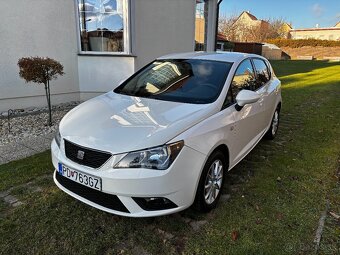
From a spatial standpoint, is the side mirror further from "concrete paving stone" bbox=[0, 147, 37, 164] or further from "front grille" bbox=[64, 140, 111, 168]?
"concrete paving stone" bbox=[0, 147, 37, 164]

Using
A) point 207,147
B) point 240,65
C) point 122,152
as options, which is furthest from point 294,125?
point 122,152

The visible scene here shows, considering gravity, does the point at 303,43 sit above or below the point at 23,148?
above

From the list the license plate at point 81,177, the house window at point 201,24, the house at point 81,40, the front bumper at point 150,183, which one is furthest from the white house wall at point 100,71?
the front bumper at point 150,183

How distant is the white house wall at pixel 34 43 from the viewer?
6395mm

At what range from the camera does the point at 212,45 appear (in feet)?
42.1

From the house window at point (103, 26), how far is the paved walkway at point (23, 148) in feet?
11.3

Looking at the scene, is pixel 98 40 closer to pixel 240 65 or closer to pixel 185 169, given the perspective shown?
pixel 240 65

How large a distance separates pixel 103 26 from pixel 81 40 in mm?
739

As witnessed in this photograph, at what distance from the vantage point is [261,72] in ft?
16.1

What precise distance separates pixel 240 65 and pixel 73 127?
2344 millimetres

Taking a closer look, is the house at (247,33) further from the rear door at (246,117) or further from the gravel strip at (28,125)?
the rear door at (246,117)

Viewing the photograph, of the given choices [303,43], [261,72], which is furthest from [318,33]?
[261,72]

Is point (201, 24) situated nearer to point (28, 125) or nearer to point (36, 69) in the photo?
point (36, 69)

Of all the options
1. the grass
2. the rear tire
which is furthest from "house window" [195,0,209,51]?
the grass
